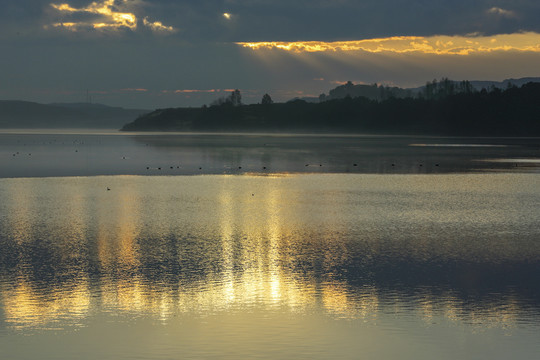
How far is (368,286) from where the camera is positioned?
711 inches

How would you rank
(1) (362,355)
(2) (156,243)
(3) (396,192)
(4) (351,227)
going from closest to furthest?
(1) (362,355) → (2) (156,243) → (4) (351,227) → (3) (396,192)

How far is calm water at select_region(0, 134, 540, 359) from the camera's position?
1377 cm

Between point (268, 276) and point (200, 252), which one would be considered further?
point (200, 252)

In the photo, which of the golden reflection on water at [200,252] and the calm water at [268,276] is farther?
the golden reflection on water at [200,252]

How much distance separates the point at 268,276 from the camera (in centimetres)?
1897

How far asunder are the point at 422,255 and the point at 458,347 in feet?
28.7

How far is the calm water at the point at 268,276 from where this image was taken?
13766 millimetres

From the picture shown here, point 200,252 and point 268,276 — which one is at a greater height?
point 200,252

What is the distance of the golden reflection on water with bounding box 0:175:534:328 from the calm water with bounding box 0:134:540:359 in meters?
0.07

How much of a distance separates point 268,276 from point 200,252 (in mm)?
3925

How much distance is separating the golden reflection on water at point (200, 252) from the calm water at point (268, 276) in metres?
0.07

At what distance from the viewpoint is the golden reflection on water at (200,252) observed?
16.1 m

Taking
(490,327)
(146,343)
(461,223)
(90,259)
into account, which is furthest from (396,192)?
(146,343)

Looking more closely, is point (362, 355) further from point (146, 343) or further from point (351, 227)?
point (351, 227)
